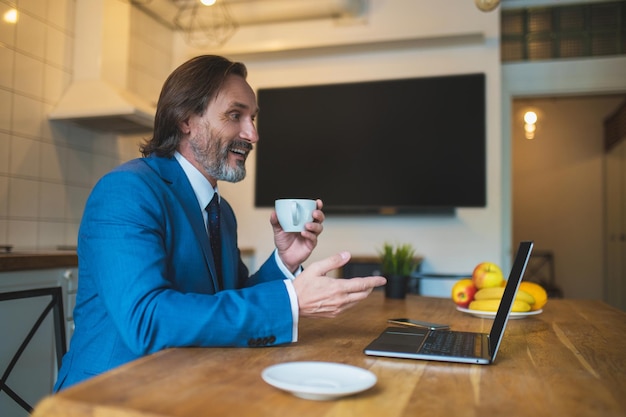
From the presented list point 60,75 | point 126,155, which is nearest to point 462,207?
point 126,155

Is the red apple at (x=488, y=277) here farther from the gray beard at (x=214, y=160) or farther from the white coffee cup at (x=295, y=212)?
the gray beard at (x=214, y=160)

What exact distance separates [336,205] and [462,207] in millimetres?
887

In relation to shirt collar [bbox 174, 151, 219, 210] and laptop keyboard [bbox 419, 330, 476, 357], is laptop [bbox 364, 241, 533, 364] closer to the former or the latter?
laptop keyboard [bbox 419, 330, 476, 357]

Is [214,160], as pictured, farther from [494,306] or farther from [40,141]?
[40,141]

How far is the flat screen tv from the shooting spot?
12.1ft

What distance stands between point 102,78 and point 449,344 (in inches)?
111

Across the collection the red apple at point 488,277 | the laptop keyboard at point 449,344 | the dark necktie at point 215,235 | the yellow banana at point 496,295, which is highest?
the dark necktie at point 215,235

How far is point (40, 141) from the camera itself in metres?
2.99

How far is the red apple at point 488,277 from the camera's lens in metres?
1.62

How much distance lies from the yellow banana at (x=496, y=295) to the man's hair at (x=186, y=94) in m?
0.96

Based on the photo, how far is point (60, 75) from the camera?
315cm

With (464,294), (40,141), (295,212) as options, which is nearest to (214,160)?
(295,212)

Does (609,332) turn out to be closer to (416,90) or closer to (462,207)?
(462,207)

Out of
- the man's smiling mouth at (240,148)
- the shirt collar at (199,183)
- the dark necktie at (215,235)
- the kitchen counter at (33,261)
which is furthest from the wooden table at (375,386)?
the kitchen counter at (33,261)
